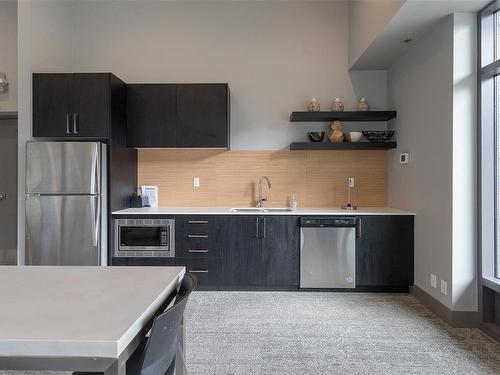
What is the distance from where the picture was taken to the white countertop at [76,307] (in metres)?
0.88

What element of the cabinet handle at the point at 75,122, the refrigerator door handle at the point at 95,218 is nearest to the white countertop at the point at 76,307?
the refrigerator door handle at the point at 95,218

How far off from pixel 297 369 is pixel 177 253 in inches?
79.2

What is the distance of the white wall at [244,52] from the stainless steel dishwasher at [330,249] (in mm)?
1256

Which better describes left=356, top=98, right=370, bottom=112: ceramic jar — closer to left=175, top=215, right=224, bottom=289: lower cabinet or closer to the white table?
left=175, top=215, right=224, bottom=289: lower cabinet

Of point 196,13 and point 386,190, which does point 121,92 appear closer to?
point 196,13

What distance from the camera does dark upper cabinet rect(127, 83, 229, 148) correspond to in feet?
13.5

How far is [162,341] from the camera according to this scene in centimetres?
111

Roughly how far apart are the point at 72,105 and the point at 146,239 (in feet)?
5.33

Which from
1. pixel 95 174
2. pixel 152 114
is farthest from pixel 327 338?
pixel 152 114

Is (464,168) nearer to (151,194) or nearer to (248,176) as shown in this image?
(248,176)

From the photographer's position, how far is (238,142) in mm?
4582

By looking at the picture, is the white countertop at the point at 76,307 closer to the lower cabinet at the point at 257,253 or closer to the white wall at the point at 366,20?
the lower cabinet at the point at 257,253

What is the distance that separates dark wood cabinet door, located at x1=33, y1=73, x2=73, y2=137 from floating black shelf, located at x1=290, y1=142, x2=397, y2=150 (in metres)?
2.54

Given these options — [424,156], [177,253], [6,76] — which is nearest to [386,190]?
[424,156]
